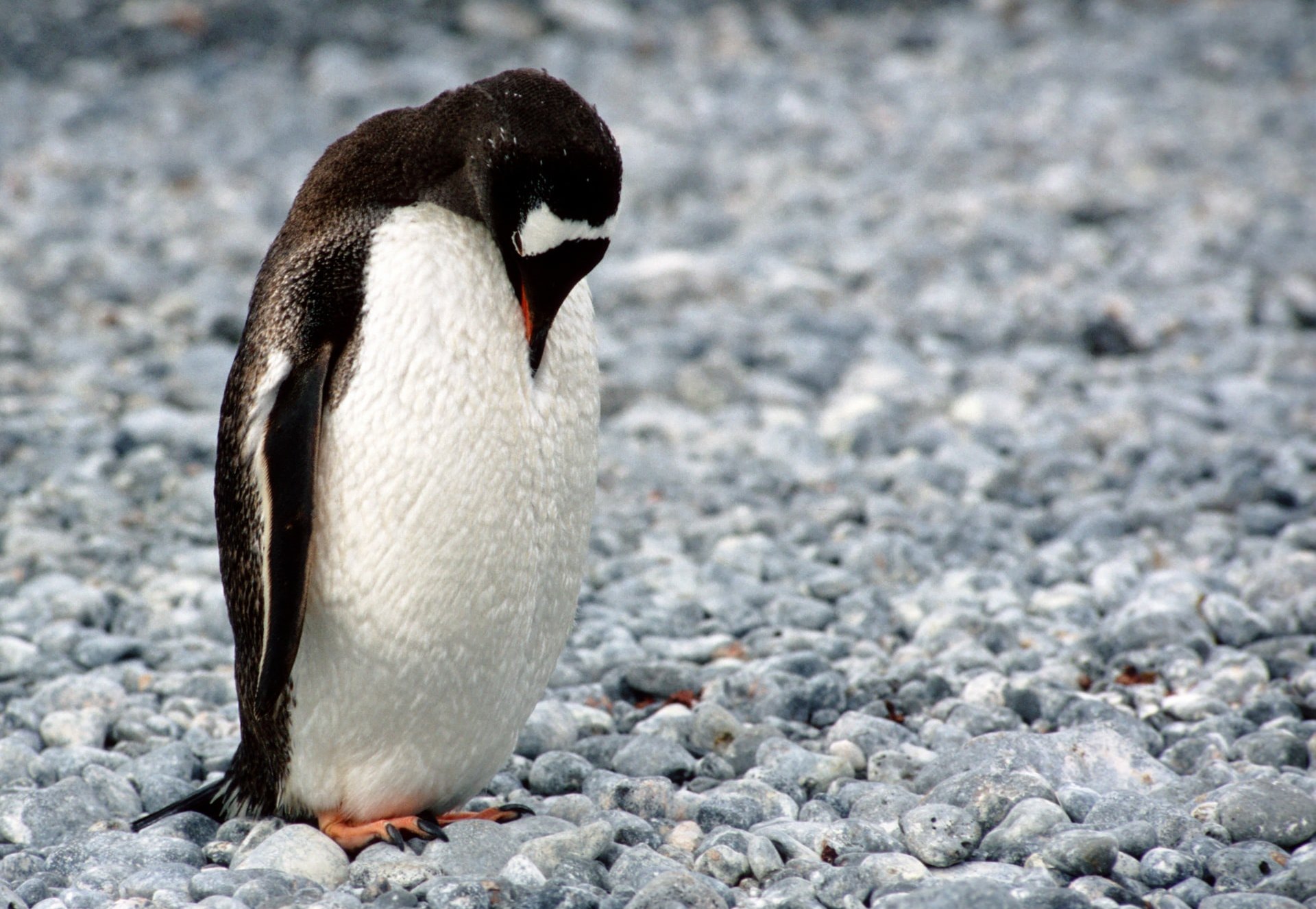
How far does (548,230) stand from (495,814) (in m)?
1.12

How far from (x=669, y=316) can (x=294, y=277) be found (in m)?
3.86

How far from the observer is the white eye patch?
8.63 feet

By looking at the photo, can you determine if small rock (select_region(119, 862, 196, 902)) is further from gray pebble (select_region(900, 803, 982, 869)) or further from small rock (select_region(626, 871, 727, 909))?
gray pebble (select_region(900, 803, 982, 869))

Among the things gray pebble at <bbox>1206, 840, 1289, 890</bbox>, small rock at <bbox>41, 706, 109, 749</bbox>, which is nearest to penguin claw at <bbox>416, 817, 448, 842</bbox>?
small rock at <bbox>41, 706, 109, 749</bbox>

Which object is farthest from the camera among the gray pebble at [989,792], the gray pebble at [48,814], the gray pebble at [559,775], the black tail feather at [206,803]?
the gray pebble at [559,775]

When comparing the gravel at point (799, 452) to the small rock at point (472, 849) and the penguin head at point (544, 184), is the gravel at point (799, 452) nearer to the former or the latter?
the small rock at point (472, 849)

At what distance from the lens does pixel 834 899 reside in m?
2.48

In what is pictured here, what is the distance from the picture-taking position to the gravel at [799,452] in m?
2.77

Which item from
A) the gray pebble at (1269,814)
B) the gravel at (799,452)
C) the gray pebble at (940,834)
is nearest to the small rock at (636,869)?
the gravel at (799,452)

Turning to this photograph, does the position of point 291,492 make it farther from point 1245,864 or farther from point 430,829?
point 1245,864

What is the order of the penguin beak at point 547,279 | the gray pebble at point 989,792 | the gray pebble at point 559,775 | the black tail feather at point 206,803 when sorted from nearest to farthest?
the penguin beak at point 547,279 → the gray pebble at point 989,792 → the black tail feather at point 206,803 → the gray pebble at point 559,775

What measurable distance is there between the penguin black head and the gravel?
102 cm

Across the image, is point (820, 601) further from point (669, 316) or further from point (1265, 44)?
point (1265, 44)

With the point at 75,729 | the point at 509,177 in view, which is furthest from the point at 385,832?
the point at 509,177
